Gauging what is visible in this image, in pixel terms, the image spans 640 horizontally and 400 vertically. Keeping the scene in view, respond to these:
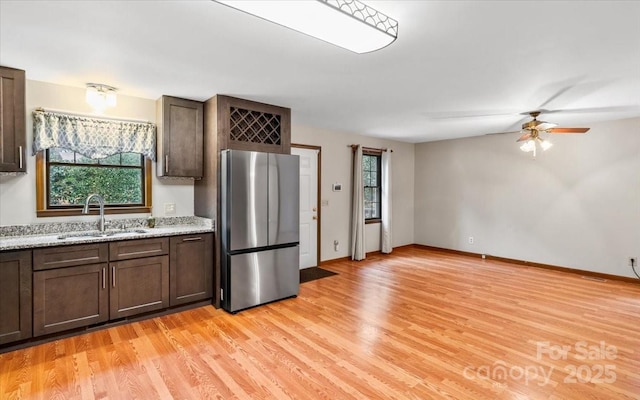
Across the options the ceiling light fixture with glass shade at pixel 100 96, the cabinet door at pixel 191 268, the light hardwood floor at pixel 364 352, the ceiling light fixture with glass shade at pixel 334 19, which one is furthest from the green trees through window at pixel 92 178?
the ceiling light fixture with glass shade at pixel 334 19

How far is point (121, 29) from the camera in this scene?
2176 mm

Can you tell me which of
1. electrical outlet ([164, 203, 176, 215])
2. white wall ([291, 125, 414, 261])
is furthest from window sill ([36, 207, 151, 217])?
white wall ([291, 125, 414, 261])

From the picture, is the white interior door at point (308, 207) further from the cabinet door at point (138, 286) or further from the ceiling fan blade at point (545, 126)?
the ceiling fan blade at point (545, 126)

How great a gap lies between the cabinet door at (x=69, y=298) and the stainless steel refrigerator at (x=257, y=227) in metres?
1.16

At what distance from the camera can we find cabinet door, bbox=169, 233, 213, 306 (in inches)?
139

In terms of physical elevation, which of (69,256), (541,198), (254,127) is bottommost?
(69,256)

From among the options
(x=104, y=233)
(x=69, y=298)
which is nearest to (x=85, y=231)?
(x=104, y=233)

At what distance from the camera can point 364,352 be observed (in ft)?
8.84

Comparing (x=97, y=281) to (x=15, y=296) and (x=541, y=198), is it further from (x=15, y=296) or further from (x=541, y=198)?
(x=541, y=198)

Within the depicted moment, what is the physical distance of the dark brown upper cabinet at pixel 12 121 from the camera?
2830 millimetres

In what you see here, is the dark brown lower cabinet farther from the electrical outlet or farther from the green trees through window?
the green trees through window

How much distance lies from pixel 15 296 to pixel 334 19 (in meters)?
3.33

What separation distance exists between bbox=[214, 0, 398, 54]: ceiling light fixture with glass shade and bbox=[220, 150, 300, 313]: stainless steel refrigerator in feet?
6.12

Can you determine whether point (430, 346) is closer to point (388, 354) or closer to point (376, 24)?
point (388, 354)
